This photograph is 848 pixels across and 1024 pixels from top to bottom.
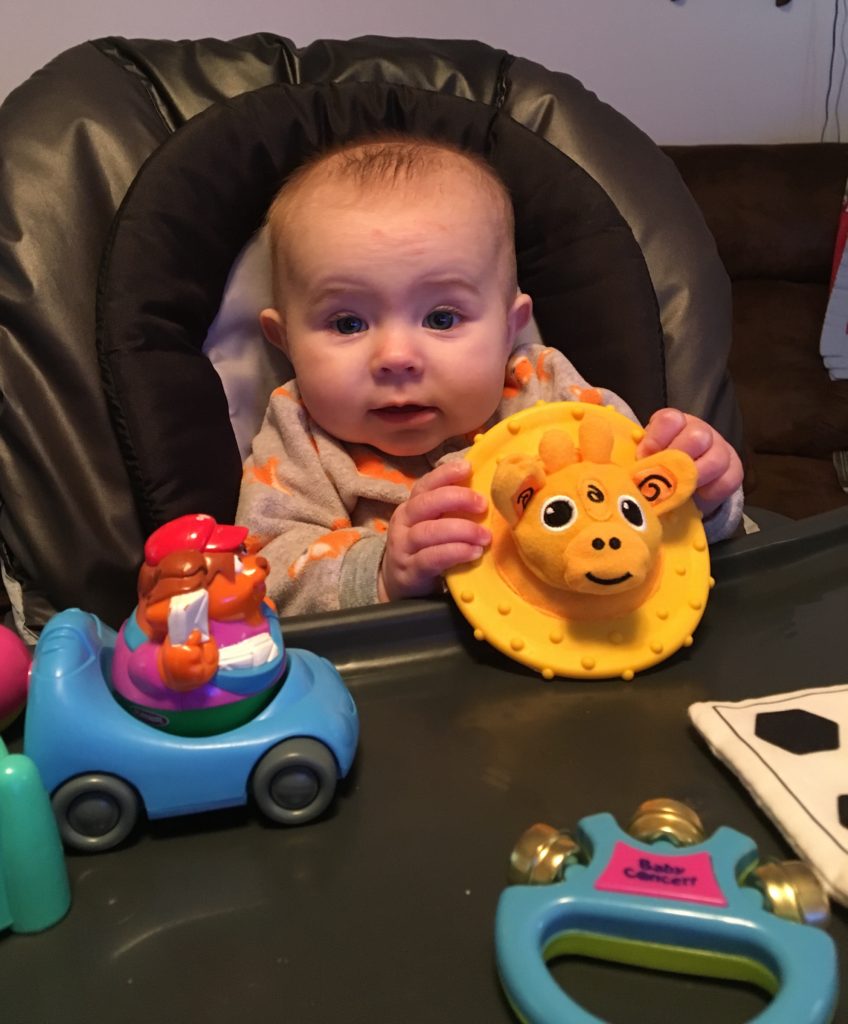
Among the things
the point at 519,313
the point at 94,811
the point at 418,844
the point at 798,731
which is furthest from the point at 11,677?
the point at 519,313

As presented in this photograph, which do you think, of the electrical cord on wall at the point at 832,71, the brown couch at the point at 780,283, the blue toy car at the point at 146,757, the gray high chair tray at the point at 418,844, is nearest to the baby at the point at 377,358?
the gray high chair tray at the point at 418,844

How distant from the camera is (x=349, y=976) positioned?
1.49 ft

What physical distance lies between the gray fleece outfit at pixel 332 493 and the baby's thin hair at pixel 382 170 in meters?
0.10

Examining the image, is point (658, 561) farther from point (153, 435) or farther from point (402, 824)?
point (153, 435)

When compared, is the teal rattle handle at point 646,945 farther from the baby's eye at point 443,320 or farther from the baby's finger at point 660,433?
the baby's eye at point 443,320

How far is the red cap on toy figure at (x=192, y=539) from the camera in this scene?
1.78ft

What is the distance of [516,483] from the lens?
65cm

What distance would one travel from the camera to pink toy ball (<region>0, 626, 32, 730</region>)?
2.00 ft

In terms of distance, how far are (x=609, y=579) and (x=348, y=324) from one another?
395 millimetres

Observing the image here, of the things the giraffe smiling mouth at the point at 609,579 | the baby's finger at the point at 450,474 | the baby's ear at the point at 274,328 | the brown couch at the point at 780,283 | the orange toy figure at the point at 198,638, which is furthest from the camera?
the brown couch at the point at 780,283

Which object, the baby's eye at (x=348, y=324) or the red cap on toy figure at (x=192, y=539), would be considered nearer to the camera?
the red cap on toy figure at (x=192, y=539)

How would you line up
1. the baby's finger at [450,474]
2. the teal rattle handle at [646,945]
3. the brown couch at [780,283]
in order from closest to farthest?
the teal rattle handle at [646,945] → the baby's finger at [450,474] → the brown couch at [780,283]

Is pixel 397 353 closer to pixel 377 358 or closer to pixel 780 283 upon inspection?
pixel 377 358

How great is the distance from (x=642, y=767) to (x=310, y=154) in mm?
661
